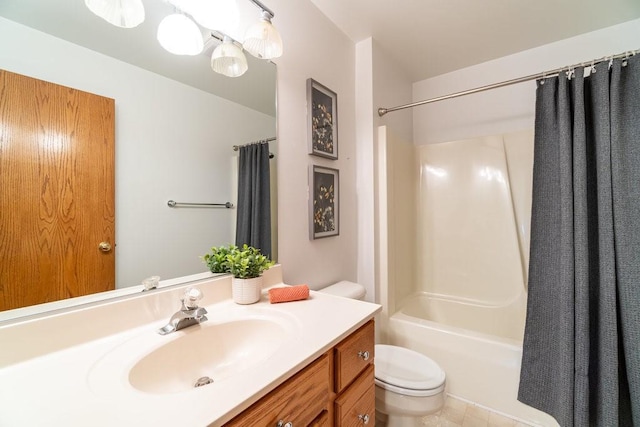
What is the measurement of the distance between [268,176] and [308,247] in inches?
18.1

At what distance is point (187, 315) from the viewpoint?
786 mm

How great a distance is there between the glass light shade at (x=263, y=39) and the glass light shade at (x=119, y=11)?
0.35 m

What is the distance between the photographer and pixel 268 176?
3.96 feet

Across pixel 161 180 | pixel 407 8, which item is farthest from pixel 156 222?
pixel 407 8

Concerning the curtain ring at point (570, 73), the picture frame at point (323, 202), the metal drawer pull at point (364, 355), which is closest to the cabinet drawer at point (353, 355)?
the metal drawer pull at point (364, 355)

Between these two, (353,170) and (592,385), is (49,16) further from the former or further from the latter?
(592,385)

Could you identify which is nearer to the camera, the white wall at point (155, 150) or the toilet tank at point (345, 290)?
the white wall at point (155, 150)

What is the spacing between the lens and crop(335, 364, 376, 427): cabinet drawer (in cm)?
77

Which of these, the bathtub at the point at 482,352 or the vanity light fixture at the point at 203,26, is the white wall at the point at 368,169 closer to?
the bathtub at the point at 482,352

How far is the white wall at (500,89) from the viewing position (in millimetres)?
1769

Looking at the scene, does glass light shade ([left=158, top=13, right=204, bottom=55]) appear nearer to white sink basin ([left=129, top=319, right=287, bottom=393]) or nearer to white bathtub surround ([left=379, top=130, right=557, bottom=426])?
white sink basin ([left=129, top=319, right=287, bottom=393])

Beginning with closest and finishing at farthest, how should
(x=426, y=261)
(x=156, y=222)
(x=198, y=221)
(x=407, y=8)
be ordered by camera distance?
1. (x=156, y=222)
2. (x=198, y=221)
3. (x=407, y=8)
4. (x=426, y=261)

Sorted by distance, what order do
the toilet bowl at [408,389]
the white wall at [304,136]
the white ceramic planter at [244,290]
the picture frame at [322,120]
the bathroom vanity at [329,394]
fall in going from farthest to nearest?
1. the picture frame at [322,120]
2. the white wall at [304,136]
3. the toilet bowl at [408,389]
4. the white ceramic planter at [244,290]
5. the bathroom vanity at [329,394]

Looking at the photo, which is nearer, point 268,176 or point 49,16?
point 49,16
